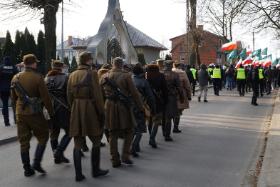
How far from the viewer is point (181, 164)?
877cm

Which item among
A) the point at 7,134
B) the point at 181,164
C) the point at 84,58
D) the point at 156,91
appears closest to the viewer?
the point at 84,58

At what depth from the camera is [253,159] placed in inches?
367

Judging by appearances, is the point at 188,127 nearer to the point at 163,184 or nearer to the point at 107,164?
the point at 107,164

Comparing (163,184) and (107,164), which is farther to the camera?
(107,164)

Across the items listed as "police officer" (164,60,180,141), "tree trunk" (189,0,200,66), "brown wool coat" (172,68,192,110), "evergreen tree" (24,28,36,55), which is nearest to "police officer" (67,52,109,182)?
"police officer" (164,60,180,141)

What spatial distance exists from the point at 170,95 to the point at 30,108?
4.29 m

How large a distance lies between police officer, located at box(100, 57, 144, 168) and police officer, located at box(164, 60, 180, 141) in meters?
2.82

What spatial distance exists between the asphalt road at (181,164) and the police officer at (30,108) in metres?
0.42

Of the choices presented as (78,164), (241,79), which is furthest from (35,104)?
(241,79)

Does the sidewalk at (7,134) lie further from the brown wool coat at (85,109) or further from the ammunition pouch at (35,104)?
the brown wool coat at (85,109)

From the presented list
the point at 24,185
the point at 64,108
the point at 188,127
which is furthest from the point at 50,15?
the point at 24,185

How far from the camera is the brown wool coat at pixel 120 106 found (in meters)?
8.35

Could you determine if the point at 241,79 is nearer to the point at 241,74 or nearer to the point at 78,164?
the point at 241,74

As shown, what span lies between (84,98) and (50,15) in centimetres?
1509
